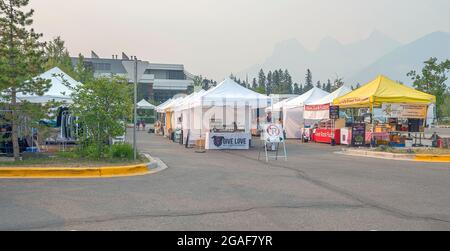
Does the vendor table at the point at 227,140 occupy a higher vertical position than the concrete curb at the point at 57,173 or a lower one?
higher

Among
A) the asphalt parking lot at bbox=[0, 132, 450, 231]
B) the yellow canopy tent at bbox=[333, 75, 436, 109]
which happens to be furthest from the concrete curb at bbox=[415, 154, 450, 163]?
the yellow canopy tent at bbox=[333, 75, 436, 109]

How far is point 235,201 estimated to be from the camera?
7.63 metres

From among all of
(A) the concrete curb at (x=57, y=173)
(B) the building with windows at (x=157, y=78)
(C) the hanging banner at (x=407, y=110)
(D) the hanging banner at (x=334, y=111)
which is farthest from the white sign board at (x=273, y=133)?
(B) the building with windows at (x=157, y=78)

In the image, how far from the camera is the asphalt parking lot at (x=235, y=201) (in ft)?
19.9

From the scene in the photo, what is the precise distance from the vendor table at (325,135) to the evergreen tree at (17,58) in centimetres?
1628

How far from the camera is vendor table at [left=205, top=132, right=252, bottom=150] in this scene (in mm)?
20000

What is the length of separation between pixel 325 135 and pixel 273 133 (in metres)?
10.5

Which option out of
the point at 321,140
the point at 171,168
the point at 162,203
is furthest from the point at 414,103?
the point at 162,203

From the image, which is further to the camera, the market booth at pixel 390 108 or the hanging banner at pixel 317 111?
the hanging banner at pixel 317 111

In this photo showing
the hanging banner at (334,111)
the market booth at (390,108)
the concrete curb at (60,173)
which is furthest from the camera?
the hanging banner at (334,111)

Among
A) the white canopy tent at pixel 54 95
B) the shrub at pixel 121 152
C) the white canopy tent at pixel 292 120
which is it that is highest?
the white canopy tent at pixel 54 95

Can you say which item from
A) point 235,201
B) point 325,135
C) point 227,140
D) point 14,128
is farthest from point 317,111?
point 235,201

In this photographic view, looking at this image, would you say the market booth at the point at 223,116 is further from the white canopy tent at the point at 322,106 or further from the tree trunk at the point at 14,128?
the tree trunk at the point at 14,128
